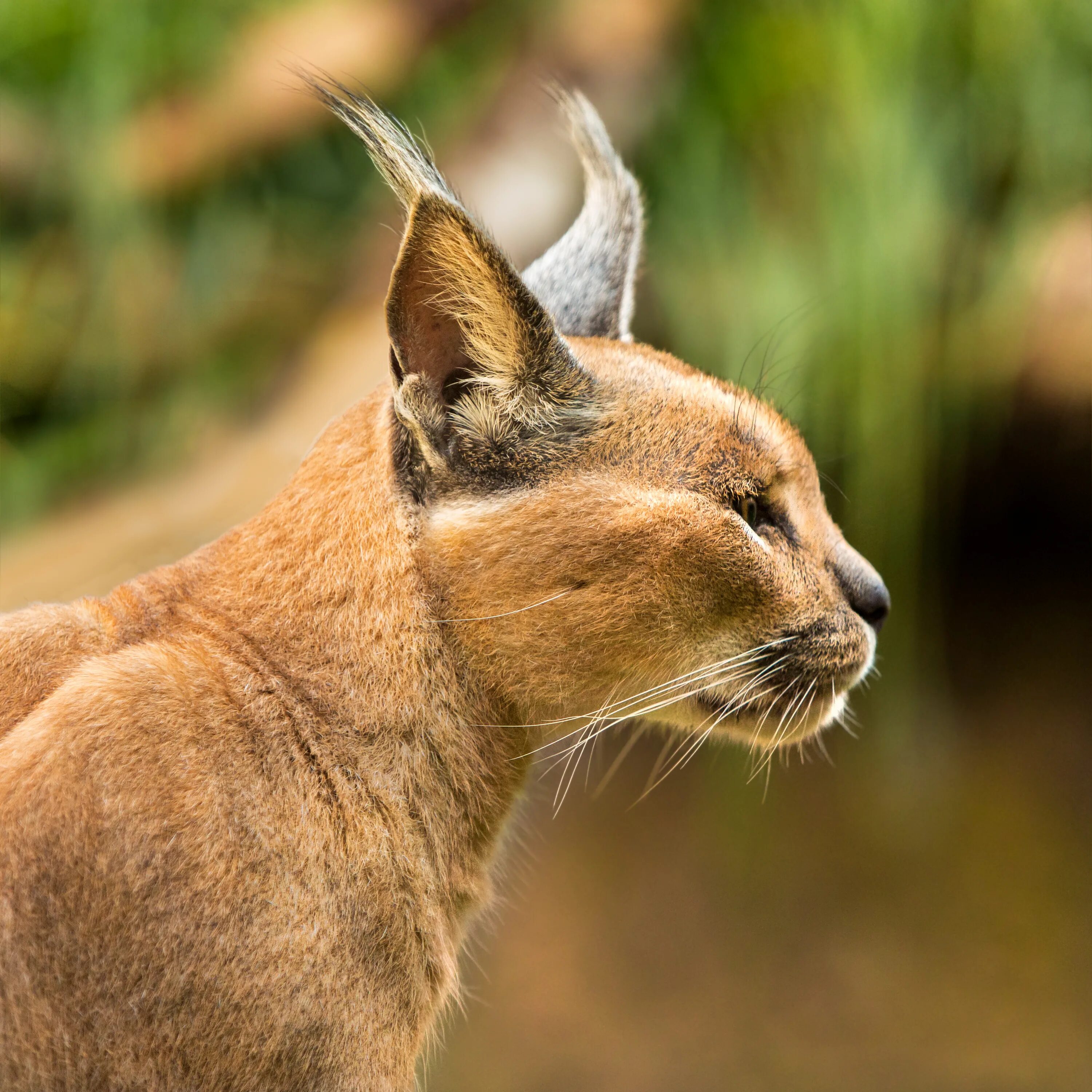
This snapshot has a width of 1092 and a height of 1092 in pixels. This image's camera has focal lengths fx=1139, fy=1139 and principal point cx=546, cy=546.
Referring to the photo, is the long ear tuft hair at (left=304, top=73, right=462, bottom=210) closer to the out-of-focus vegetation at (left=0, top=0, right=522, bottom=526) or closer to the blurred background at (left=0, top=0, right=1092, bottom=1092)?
the blurred background at (left=0, top=0, right=1092, bottom=1092)

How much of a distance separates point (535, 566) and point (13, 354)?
2.95m

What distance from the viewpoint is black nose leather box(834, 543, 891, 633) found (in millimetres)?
1896

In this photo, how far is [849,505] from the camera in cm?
375

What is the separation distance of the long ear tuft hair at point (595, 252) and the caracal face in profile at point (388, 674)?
1.00 feet

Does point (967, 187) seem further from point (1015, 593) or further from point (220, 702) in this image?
point (220, 702)

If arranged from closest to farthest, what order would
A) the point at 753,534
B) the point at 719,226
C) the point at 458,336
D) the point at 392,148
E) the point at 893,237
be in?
the point at 392,148 → the point at 458,336 → the point at 753,534 → the point at 893,237 → the point at 719,226

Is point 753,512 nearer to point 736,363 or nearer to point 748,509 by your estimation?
point 748,509

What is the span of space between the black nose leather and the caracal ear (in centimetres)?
53

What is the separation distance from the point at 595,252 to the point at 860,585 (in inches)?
33.2

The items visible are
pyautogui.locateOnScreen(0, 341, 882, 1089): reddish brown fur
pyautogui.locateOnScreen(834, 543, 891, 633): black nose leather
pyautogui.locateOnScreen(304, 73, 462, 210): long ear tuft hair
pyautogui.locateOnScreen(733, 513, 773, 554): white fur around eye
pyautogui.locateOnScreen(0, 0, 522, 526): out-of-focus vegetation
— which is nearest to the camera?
pyautogui.locateOnScreen(0, 341, 882, 1089): reddish brown fur

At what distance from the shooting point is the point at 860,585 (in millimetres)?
1905

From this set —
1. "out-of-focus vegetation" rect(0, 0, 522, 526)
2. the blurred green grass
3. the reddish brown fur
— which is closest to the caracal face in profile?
the reddish brown fur

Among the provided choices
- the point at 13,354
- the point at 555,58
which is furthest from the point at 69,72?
the point at 555,58

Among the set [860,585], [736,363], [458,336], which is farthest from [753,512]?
[736,363]
